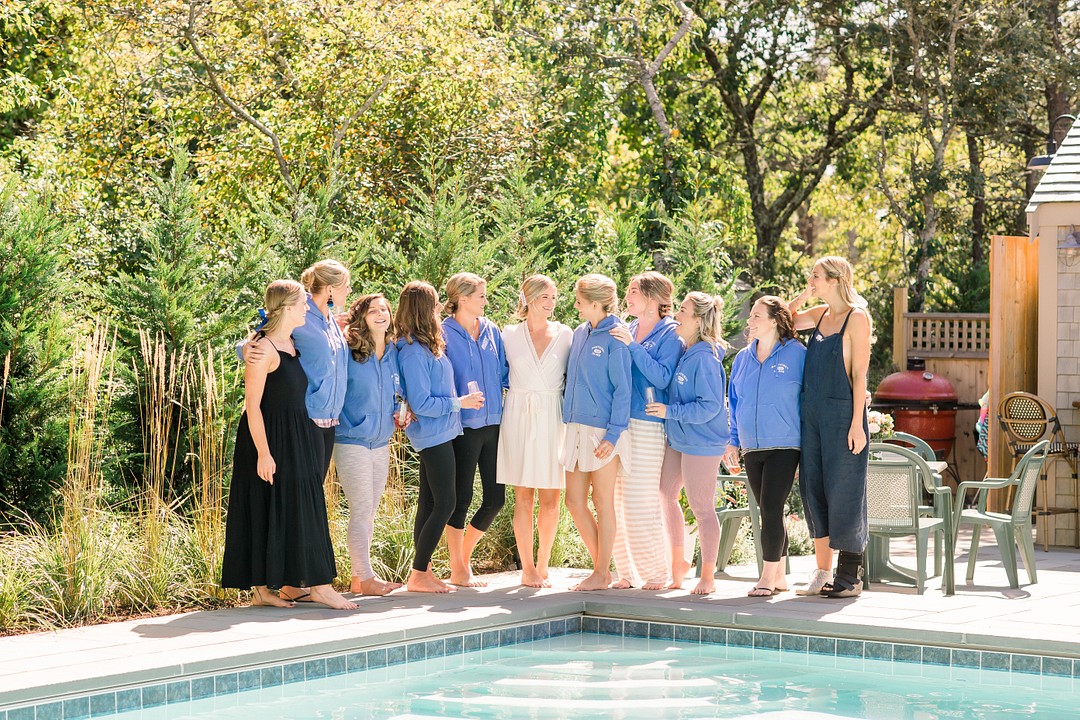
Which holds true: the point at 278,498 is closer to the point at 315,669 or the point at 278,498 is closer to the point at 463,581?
the point at 315,669

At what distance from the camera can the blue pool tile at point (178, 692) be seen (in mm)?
4762

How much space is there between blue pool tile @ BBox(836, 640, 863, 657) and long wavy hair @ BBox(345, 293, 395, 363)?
2606mm

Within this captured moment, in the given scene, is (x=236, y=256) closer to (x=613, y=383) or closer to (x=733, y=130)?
(x=613, y=383)

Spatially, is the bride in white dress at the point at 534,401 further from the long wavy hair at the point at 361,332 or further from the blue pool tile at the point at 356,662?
the blue pool tile at the point at 356,662

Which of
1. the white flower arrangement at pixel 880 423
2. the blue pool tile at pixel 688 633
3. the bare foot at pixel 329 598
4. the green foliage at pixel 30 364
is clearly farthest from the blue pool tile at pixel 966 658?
the green foliage at pixel 30 364

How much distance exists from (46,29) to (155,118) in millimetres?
3179

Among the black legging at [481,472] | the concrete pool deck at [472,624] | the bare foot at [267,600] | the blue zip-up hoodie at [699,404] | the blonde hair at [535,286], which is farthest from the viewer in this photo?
the black legging at [481,472]

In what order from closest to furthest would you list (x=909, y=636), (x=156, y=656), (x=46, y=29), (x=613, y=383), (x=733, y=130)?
1. (x=156, y=656)
2. (x=909, y=636)
3. (x=613, y=383)
4. (x=46, y=29)
5. (x=733, y=130)

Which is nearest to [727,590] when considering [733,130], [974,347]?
[974,347]

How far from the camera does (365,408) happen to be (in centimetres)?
632

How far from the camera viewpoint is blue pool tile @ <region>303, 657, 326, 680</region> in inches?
205

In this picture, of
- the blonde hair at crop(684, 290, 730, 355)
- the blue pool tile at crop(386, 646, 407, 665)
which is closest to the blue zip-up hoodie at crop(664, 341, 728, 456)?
the blonde hair at crop(684, 290, 730, 355)

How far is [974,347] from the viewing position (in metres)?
13.5

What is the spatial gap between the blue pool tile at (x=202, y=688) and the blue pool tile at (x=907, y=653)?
9.47 ft
